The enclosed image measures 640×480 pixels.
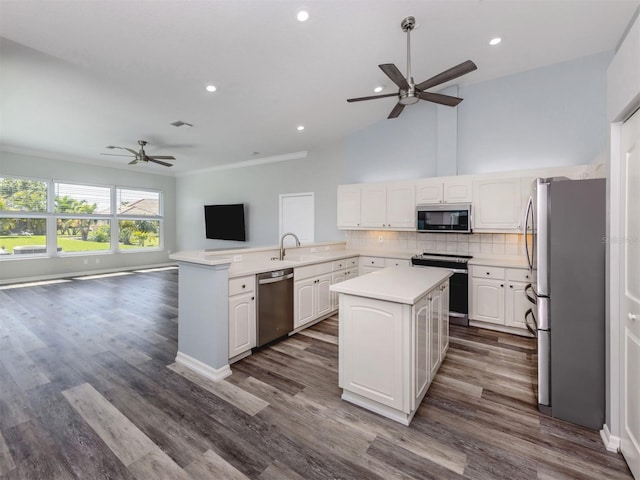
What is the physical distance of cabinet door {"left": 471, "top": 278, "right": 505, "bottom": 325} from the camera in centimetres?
372

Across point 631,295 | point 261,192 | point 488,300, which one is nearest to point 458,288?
point 488,300

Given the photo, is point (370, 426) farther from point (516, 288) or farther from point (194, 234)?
point (194, 234)

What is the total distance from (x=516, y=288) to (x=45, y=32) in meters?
5.58

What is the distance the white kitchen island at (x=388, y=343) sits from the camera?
197cm

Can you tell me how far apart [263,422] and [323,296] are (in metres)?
2.15

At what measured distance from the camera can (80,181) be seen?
7.51 meters

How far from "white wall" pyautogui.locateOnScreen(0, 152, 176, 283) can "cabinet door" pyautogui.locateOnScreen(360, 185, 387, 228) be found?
7168 mm

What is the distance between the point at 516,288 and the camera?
3.61m

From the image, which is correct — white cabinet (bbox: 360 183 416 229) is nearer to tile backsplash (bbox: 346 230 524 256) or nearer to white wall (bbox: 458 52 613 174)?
tile backsplash (bbox: 346 230 524 256)

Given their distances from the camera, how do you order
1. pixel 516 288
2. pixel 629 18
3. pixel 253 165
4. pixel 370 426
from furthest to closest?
pixel 253 165 → pixel 516 288 → pixel 629 18 → pixel 370 426

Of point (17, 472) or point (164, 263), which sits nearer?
point (17, 472)

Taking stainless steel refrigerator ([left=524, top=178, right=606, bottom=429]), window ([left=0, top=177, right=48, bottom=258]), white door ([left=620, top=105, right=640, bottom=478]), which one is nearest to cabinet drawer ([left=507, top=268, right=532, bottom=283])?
stainless steel refrigerator ([left=524, top=178, right=606, bottom=429])

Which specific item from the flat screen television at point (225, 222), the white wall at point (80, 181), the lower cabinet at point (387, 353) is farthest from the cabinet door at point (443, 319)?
the white wall at point (80, 181)

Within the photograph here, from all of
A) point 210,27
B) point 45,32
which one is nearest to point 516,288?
point 210,27
